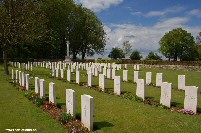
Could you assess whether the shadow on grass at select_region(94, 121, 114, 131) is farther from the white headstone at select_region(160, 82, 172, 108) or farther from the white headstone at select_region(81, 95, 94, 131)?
the white headstone at select_region(160, 82, 172, 108)

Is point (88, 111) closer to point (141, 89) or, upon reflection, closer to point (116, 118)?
point (116, 118)

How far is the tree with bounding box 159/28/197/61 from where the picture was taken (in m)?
87.9

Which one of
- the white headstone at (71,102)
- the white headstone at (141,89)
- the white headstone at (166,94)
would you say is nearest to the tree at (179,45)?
the white headstone at (141,89)

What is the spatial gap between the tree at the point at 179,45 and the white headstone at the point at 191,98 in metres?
76.3

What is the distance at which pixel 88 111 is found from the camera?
31.3ft

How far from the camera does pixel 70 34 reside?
2800 inches

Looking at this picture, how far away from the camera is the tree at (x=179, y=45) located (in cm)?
8788

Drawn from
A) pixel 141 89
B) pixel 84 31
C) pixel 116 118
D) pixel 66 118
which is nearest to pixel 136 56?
pixel 84 31

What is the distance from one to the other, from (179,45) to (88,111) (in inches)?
3239

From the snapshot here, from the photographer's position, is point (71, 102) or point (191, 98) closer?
point (71, 102)

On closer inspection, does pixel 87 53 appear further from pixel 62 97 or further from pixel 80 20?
pixel 62 97

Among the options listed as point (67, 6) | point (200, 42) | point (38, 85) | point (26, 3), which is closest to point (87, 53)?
point (67, 6)

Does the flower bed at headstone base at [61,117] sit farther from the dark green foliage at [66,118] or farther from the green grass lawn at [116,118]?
the green grass lawn at [116,118]

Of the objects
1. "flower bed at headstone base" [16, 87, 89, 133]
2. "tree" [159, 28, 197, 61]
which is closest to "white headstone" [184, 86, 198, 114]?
"flower bed at headstone base" [16, 87, 89, 133]
